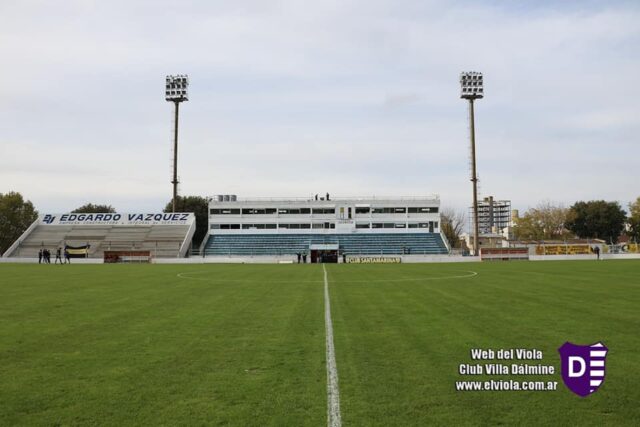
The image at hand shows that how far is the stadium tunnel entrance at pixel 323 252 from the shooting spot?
7314cm

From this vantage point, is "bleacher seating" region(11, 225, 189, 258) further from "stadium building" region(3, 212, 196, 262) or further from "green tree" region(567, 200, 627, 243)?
"green tree" region(567, 200, 627, 243)

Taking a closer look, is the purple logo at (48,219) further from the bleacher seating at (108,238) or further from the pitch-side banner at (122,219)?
the bleacher seating at (108,238)

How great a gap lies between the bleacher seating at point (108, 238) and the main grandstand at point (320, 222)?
7.03 meters

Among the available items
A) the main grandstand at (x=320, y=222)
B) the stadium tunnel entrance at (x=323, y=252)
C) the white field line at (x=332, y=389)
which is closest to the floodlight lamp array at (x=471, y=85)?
the main grandstand at (x=320, y=222)

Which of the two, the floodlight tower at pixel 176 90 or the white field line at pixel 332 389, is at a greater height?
the floodlight tower at pixel 176 90

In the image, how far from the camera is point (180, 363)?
346 inches

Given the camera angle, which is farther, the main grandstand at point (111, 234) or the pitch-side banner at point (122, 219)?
the pitch-side banner at point (122, 219)

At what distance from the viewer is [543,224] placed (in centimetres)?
12475

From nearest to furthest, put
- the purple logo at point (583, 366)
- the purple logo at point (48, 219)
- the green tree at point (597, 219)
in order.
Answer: the purple logo at point (583, 366) → the purple logo at point (48, 219) → the green tree at point (597, 219)

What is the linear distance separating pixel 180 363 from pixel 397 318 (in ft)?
21.5

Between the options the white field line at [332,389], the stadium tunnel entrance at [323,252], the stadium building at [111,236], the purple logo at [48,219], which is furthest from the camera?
the purple logo at [48,219]

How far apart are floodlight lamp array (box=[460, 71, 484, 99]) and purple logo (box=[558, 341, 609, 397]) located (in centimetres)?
7842

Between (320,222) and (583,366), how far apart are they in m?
83.8

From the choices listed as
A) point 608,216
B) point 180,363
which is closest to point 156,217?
point 180,363
